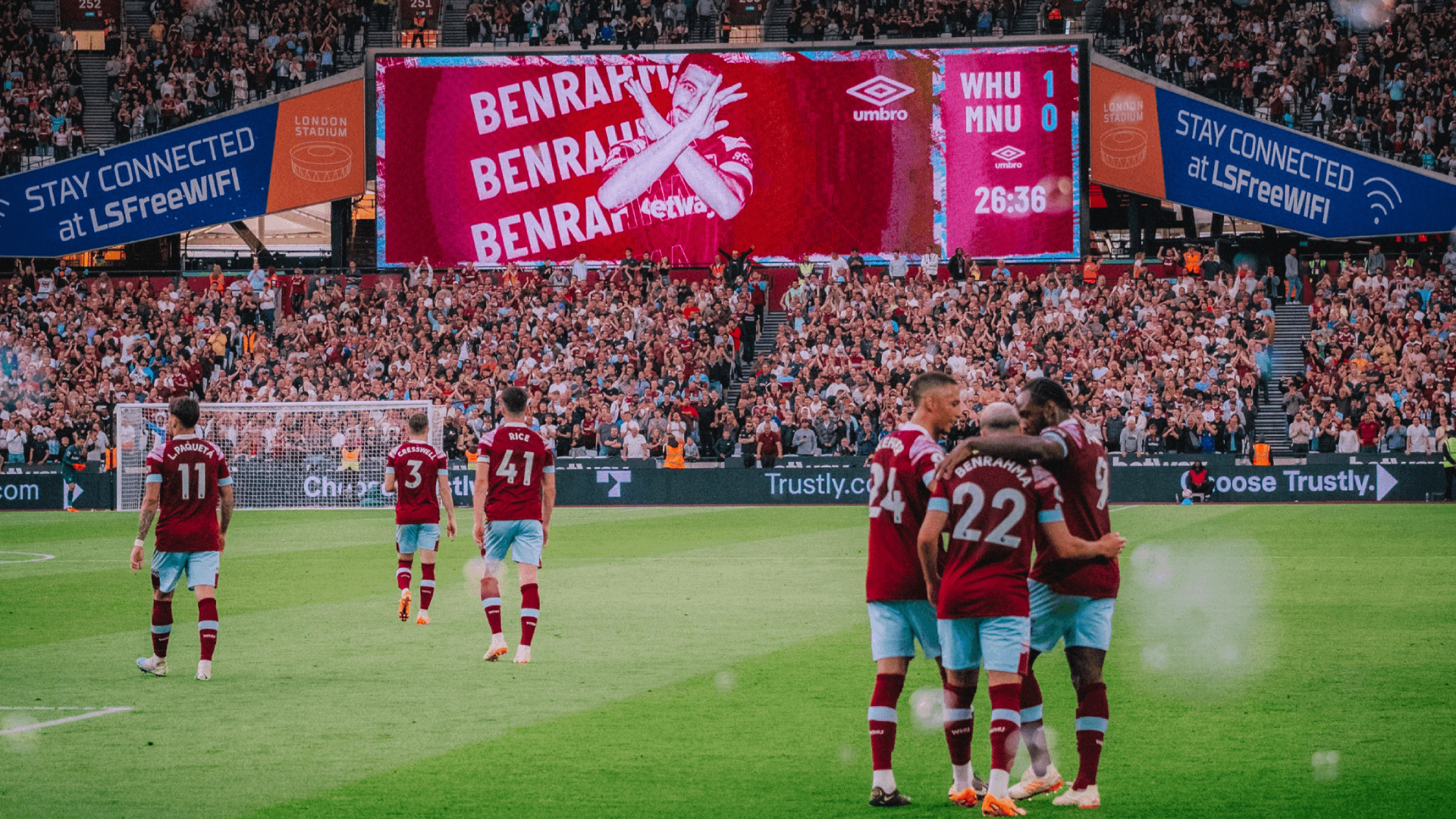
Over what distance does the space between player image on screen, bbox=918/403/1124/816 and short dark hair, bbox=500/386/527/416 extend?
5.39 m

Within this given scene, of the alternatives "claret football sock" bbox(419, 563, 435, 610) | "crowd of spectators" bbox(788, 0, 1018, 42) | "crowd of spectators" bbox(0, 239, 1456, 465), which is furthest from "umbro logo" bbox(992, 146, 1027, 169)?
"claret football sock" bbox(419, 563, 435, 610)

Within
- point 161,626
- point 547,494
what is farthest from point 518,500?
point 161,626

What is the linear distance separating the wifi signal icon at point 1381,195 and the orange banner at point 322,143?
28783 mm

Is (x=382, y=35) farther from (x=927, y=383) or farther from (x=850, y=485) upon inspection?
(x=927, y=383)

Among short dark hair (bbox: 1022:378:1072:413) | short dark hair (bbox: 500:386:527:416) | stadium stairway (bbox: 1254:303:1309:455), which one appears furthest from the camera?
stadium stairway (bbox: 1254:303:1309:455)

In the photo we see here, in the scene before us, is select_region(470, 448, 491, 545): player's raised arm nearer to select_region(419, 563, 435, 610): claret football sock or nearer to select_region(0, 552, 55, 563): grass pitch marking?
select_region(419, 563, 435, 610): claret football sock

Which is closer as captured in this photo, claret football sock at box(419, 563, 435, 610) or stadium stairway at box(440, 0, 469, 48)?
claret football sock at box(419, 563, 435, 610)

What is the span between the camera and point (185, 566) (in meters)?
11.7

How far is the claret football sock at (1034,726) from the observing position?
7566mm

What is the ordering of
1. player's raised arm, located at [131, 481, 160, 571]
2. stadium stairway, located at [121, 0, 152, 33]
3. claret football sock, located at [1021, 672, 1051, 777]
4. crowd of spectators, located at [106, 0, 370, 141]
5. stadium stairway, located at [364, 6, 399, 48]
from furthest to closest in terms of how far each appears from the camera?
stadium stairway, located at [121, 0, 152, 33] → stadium stairway, located at [364, 6, 399, 48] → crowd of spectators, located at [106, 0, 370, 141] → player's raised arm, located at [131, 481, 160, 571] → claret football sock, located at [1021, 672, 1051, 777]

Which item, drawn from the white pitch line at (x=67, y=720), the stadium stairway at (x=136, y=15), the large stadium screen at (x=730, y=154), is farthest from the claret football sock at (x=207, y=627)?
the stadium stairway at (x=136, y=15)

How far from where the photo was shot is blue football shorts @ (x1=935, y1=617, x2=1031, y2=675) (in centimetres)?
698

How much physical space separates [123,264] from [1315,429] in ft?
116

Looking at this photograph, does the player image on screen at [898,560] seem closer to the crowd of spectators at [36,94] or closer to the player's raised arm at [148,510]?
the player's raised arm at [148,510]
